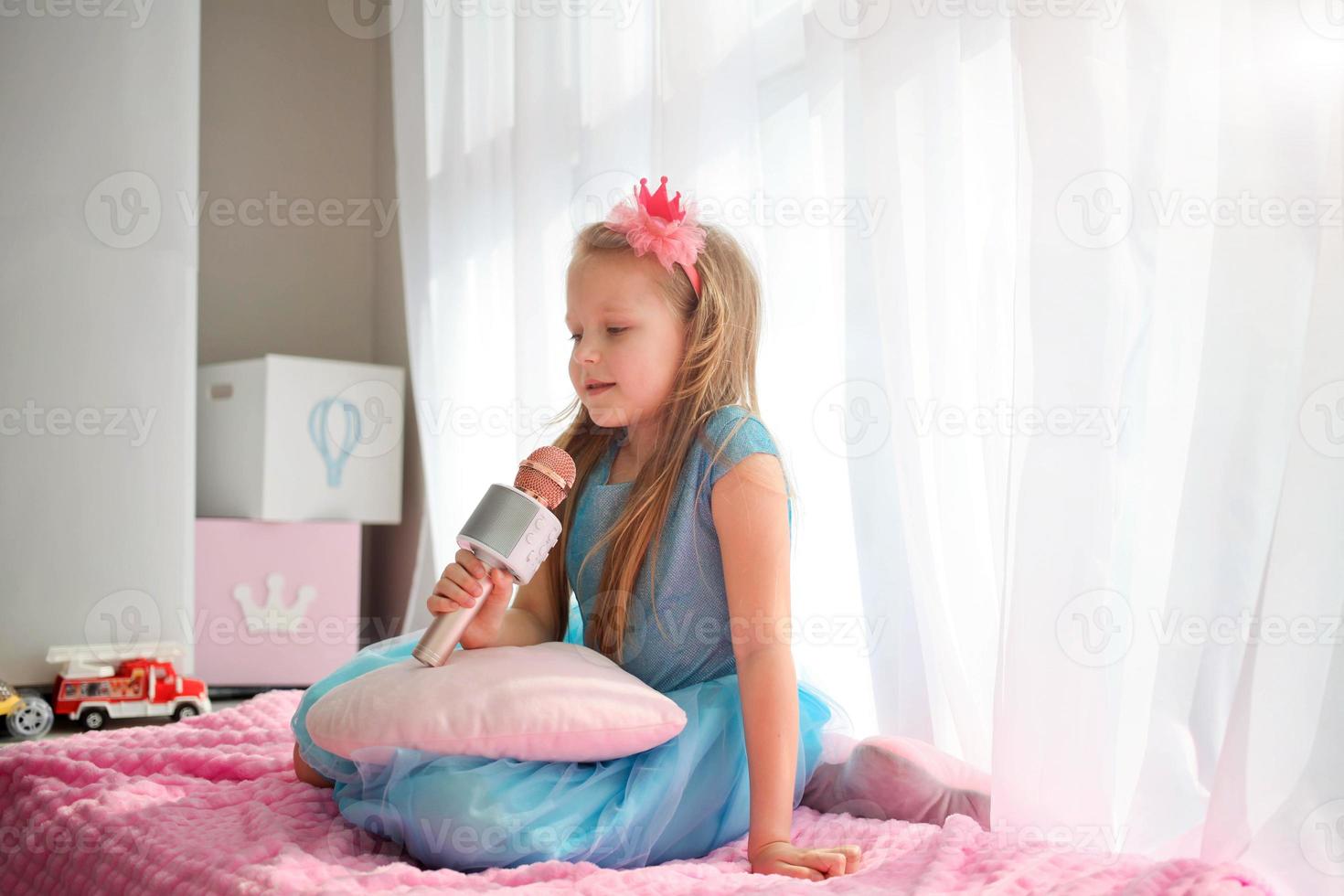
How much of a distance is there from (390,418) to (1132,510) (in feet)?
7.05

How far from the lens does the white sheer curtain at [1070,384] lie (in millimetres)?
822

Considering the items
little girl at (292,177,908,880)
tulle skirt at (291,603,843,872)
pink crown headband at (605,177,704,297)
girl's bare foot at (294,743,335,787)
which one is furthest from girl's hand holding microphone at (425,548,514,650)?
pink crown headband at (605,177,704,297)

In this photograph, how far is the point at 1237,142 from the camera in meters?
0.89

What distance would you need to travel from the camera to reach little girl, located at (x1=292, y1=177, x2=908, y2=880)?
89 centimetres

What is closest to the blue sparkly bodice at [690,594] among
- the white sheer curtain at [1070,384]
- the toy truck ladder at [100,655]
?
the white sheer curtain at [1070,384]

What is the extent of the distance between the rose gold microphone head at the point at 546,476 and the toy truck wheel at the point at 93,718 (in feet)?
4.70

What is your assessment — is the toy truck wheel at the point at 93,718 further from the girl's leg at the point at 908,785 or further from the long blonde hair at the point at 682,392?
the girl's leg at the point at 908,785

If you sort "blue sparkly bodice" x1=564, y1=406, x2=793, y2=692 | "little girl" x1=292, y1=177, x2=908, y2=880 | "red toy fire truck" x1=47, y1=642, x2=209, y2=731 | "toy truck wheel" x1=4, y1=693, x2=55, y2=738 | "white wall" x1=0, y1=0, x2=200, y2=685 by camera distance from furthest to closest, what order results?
"white wall" x1=0, y1=0, x2=200, y2=685, "red toy fire truck" x1=47, y1=642, x2=209, y2=731, "toy truck wheel" x1=4, y1=693, x2=55, y2=738, "blue sparkly bodice" x1=564, y1=406, x2=793, y2=692, "little girl" x1=292, y1=177, x2=908, y2=880

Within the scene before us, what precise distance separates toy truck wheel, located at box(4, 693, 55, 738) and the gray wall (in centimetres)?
115

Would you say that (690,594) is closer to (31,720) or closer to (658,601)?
(658,601)

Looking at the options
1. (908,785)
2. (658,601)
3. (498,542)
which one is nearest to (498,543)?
(498,542)

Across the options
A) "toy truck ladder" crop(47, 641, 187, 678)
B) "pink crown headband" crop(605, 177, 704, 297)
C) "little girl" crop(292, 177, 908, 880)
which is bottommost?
"toy truck ladder" crop(47, 641, 187, 678)

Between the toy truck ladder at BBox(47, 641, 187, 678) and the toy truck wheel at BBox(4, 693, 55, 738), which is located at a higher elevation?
the toy truck ladder at BBox(47, 641, 187, 678)

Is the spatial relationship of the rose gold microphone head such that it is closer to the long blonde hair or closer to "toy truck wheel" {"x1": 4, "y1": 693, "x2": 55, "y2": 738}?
the long blonde hair
